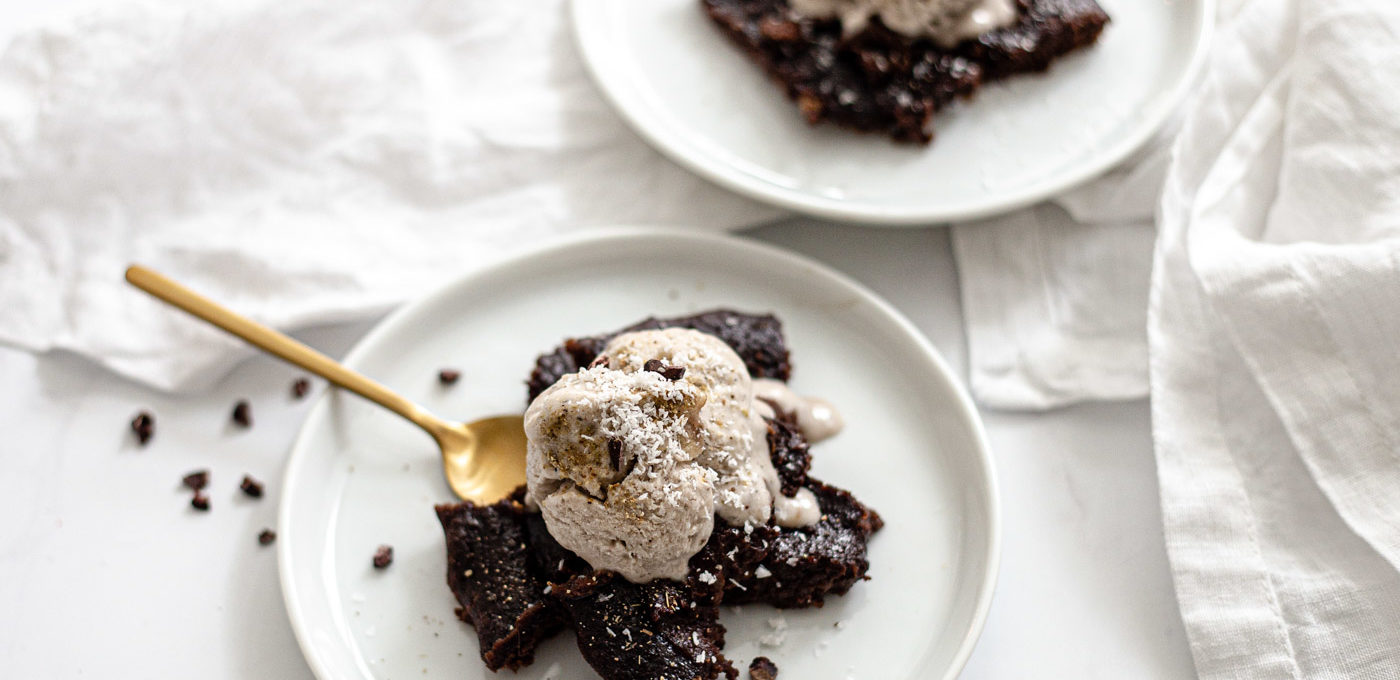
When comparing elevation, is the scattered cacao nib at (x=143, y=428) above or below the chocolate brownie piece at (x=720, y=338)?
below

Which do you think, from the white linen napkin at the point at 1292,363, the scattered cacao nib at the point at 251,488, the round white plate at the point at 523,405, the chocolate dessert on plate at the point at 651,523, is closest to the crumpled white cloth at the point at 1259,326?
the white linen napkin at the point at 1292,363

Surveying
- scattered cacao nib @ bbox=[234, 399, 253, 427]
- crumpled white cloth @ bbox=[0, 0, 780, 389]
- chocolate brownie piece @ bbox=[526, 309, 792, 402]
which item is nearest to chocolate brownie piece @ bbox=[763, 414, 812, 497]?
chocolate brownie piece @ bbox=[526, 309, 792, 402]

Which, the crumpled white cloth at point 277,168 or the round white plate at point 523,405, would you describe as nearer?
the round white plate at point 523,405

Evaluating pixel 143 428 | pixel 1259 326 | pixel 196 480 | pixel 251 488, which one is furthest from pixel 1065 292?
pixel 143 428

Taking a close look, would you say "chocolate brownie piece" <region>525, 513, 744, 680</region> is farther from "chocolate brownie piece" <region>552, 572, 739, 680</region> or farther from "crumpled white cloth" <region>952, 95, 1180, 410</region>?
"crumpled white cloth" <region>952, 95, 1180, 410</region>

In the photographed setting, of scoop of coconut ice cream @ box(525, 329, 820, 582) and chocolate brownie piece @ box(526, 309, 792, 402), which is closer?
scoop of coconut ice cream @ box(525, 329, 820, 582)

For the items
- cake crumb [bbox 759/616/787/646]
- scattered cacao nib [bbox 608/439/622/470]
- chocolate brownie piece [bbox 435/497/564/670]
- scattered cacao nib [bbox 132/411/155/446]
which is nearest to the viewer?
scattered cacao nib [bbox 608/439/622/470]

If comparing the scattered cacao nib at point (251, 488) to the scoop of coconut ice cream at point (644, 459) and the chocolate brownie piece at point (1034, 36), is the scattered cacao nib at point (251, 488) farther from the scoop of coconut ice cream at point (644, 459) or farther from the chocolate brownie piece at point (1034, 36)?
the chocolate brownie piece at point (1034, 36)
